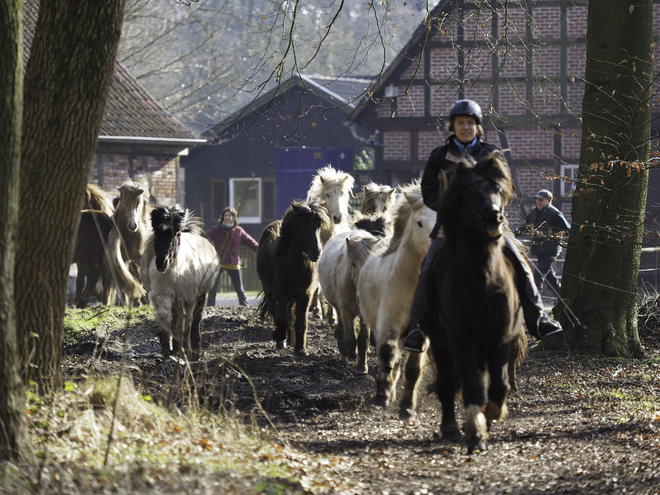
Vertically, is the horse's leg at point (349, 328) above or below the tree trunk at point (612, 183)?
below

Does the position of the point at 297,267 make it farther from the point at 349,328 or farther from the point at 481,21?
the point at 481,21

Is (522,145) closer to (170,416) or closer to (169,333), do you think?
(169,333)

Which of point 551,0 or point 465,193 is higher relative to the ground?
point 551,0

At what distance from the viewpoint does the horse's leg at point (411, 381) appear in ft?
23.2

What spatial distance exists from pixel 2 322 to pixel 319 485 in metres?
1.92

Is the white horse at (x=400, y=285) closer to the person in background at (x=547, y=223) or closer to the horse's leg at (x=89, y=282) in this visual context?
the person in background at (x=547, y=223)

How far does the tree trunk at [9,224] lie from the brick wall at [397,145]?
2289 centimetres

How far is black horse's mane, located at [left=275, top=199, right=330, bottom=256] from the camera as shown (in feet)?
35.4

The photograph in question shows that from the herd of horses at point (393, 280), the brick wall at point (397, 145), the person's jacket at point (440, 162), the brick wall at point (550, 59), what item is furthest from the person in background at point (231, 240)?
the brick wall at point (550, 59)

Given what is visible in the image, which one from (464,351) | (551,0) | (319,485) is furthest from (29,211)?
(551,0)

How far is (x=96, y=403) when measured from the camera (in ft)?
18.2

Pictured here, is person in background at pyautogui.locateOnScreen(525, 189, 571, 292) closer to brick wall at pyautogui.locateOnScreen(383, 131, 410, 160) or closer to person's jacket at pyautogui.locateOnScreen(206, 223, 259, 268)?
person's jacket at pyautogui.locateOnScreen(206, 223, 259, 268)

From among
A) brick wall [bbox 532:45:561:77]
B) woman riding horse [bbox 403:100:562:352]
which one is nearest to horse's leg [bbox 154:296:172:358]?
woman riding horse [bbox 403:100:562:352]

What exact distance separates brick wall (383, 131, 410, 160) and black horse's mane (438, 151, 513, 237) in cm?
2132
